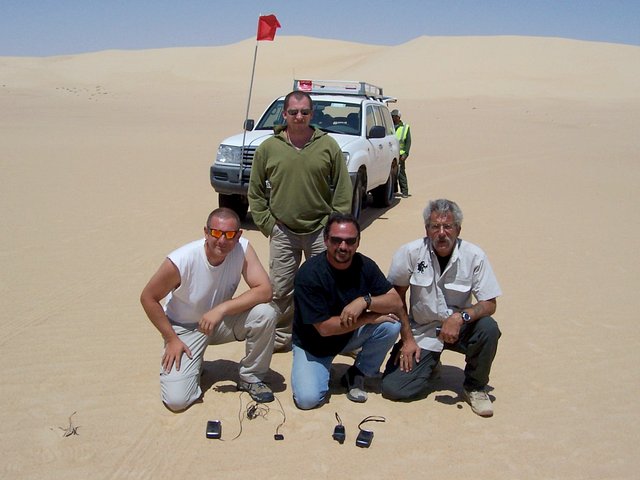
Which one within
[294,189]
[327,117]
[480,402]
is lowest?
[480,402]

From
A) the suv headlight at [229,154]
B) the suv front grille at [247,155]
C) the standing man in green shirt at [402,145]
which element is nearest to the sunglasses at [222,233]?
the suv front grille at [247,155]

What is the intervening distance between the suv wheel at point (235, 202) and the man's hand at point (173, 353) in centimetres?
566

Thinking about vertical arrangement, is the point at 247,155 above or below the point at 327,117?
below

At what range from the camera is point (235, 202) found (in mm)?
10109

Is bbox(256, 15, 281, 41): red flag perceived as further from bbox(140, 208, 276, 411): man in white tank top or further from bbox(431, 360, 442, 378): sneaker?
bbox(431, 360, 442, 378): sneaker

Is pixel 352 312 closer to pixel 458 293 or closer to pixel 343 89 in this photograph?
pixel 458 293

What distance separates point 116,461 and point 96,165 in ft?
41.6

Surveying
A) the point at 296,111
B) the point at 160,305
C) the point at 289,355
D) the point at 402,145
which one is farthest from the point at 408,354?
the point at 402,145

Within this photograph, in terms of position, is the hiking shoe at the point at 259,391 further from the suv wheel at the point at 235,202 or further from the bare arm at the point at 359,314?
the suv wheel at the point at 235,202

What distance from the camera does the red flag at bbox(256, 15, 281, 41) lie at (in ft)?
30.2

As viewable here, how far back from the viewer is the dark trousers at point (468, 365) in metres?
4.44

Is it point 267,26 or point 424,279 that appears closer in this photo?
point 424,279

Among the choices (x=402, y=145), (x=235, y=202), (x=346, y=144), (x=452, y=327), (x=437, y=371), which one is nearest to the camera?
(x=452, y=327)

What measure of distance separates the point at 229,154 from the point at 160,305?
541 centimetres
